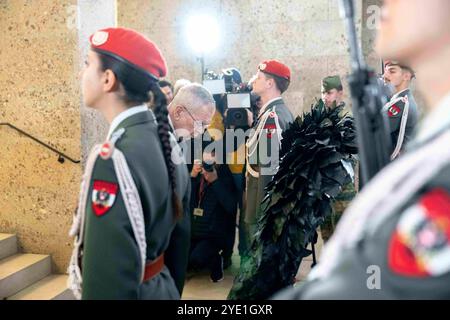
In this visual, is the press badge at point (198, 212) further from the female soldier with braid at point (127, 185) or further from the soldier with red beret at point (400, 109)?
the female soldier with braid at point (127, 185)

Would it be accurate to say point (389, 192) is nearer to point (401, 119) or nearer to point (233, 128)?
point (401, 119)

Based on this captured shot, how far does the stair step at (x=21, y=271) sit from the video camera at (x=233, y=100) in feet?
6.17

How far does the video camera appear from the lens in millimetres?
4520

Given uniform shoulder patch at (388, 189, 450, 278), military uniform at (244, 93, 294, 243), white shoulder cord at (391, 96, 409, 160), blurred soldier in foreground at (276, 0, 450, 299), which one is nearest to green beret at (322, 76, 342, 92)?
military uniform at (244, 93, 294, 243)

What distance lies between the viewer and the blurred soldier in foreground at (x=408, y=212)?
2.32ft

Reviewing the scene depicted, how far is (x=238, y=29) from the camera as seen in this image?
20.5ft

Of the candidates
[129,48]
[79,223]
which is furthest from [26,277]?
[129,48]

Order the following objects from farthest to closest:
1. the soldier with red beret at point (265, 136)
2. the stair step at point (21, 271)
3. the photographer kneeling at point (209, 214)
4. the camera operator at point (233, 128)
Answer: the camera operator at point (233, 128) → the photographer kneeling at point (209, 214) → the soldier with red beret at point (265, 136) → the stair step at point (21, 271)

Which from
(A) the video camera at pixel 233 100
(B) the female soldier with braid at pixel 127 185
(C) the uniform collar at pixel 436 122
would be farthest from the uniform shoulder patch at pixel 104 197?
(A) the video camera at pixel 233 100

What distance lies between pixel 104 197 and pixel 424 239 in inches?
41.1

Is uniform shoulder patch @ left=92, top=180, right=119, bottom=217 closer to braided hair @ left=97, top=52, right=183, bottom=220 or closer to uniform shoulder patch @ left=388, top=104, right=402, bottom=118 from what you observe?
braided hair @ left=97, top=52, right=183, bottom=220

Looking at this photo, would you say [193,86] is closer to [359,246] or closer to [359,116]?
[359,116]

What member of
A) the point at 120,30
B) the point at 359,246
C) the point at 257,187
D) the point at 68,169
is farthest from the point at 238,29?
the point at 359,246
